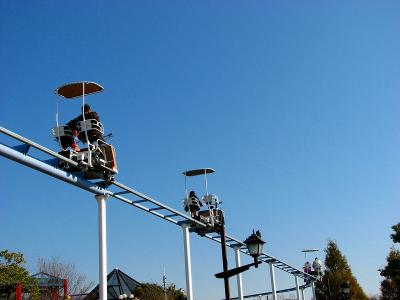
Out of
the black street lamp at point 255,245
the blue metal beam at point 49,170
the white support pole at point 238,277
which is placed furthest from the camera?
the white support pole at point 238,277

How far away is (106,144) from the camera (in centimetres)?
1157

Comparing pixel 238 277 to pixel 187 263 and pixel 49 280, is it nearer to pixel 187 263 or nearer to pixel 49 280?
pixel 187 263

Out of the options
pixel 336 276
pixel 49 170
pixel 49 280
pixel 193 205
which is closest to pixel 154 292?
pixel 49 280

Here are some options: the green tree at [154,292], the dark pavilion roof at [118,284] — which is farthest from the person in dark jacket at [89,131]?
the green tree at [154,292]

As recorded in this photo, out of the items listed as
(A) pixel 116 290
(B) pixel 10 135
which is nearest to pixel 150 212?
(B) pixel 10 135

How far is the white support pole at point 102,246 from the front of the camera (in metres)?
11.1

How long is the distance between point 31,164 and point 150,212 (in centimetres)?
530

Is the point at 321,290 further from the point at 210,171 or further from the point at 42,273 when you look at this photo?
the point at 210,171

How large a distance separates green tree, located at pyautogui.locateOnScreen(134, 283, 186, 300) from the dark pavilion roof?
0.67m

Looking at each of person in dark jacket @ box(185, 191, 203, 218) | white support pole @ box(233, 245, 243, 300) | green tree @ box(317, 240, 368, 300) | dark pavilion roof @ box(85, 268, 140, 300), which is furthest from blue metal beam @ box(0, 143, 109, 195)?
green tree @ box(317, 240, 368, 300)

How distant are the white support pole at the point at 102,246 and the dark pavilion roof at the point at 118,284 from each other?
97.8 feet

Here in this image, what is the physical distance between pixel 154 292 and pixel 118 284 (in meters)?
4.46

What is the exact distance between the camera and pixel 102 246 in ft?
37.0

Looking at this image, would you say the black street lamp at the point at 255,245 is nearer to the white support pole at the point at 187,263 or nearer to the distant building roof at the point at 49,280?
the white support pole at the point at 187,263
